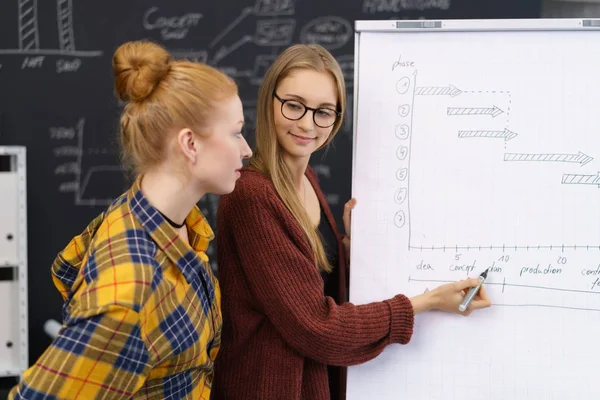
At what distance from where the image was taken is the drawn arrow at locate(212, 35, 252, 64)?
2.60 m

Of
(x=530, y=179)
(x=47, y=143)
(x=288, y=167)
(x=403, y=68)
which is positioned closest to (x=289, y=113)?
(x=288, y=167)

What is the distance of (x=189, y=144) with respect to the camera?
1174 mm

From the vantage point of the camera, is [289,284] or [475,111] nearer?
[289,284]

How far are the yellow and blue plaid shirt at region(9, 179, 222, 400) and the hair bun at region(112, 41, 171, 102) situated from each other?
0.60ft

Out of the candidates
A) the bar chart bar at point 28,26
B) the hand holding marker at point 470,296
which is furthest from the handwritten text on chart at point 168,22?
the hand holding marker at point 470,296

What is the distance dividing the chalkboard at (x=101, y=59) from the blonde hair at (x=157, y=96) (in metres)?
1.44

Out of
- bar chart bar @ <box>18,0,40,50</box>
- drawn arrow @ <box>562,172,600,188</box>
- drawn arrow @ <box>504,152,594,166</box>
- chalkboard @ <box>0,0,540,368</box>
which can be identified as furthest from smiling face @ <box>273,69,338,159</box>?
bar chart bar @ <box>18,0,40,50</box>

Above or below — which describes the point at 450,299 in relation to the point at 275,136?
below

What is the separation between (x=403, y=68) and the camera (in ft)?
5.06

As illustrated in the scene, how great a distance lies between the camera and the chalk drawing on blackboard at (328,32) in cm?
258

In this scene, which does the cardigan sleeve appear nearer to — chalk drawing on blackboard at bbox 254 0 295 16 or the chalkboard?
the chalkboard

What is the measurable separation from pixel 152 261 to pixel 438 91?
33.1 inches

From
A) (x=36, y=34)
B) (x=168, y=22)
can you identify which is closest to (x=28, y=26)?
(x=36, y=34)

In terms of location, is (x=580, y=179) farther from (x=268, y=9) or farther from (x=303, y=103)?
(x=268, y=9)
